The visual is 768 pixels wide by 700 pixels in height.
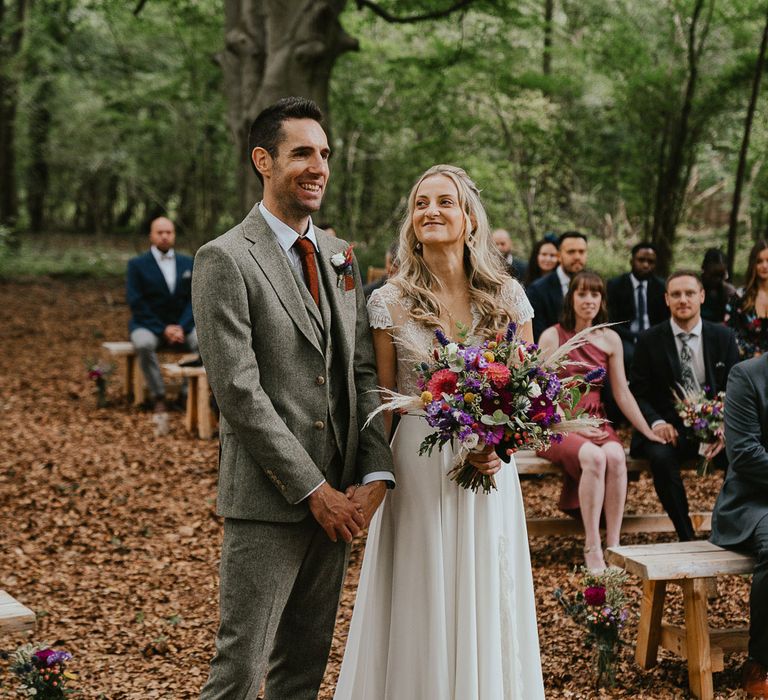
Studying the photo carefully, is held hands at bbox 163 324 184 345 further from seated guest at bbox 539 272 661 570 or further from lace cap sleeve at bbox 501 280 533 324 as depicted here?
lace cap sleeve at bbox 501 280 533 324

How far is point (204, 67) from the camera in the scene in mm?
17594

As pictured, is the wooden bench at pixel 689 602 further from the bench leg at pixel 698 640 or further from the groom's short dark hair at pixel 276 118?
the groom's short dark hair at pixel 276 118

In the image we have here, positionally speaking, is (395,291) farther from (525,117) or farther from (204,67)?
(204,67)

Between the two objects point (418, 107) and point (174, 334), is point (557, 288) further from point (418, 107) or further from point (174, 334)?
point (418, 107)

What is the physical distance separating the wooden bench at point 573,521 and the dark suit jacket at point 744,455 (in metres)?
1.55

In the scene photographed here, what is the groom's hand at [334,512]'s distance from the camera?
2904 millimetres

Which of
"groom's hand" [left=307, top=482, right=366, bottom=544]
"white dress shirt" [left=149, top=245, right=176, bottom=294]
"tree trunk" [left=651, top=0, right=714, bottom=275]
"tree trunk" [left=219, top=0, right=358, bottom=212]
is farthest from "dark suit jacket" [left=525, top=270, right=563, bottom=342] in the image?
"tree trunk" [left=651, top=0, right=714, bottom=275]

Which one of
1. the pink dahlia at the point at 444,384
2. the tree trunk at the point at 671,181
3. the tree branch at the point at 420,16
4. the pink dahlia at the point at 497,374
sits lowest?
the pink dahlia at the point at 444,384

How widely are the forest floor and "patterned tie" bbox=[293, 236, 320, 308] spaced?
2.04 metres

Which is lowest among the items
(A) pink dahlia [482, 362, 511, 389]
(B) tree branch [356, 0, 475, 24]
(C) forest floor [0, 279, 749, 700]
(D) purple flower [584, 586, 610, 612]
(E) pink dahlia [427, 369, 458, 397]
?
(C) forest floor [0, 279, 749, 700]

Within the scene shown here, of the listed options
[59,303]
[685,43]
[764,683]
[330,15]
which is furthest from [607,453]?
[59,303]

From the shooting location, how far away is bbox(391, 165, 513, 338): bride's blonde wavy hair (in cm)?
342

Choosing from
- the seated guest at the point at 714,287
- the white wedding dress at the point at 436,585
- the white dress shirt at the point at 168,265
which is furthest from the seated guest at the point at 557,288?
the white wedding dress at the point at 436,585

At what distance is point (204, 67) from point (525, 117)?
20.1ft
